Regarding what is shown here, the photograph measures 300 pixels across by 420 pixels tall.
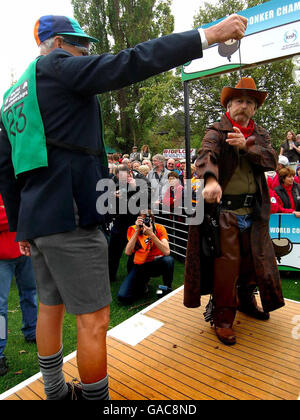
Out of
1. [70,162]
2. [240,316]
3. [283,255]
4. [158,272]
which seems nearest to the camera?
[70,162]

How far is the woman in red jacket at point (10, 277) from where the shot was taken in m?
2.82

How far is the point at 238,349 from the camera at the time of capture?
2635 mm

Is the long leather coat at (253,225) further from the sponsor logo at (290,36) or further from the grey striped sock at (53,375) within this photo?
the sponsor logo at (290,36)

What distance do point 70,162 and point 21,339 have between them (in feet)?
9.16

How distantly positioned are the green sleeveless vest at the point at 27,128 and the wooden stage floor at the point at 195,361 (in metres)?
1.62

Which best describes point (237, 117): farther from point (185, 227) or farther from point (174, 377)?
point (185, 227)

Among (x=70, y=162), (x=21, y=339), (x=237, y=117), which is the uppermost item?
(x=237, y=117)

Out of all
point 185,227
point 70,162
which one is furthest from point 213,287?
point 185,227

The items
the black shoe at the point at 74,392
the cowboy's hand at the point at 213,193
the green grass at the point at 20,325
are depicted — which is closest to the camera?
the black shoe at the point at 74,392

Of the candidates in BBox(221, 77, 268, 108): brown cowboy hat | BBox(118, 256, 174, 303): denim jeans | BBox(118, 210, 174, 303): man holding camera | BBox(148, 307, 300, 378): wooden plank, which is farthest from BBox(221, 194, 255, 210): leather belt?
BBox(118, 256, 174, 303): denim jeans

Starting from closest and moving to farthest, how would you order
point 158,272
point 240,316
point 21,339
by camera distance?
1. point 240,316
2. point 21,339
3. point 158,272

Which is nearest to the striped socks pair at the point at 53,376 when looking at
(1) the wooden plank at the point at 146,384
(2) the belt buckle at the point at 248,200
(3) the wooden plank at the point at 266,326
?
(1) the wooden plank at the point at 146,384

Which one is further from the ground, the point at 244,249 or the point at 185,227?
the point at 244,249
